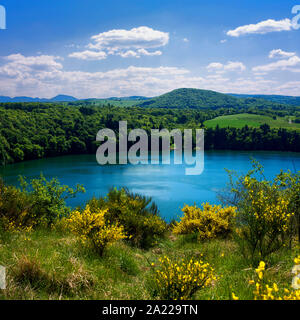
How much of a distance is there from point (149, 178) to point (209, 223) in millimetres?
28076

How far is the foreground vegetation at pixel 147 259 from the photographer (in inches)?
122

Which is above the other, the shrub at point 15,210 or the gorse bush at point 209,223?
the shrub at point 15,210

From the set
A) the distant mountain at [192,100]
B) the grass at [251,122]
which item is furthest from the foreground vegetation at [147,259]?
the distant mountain at [192,100]

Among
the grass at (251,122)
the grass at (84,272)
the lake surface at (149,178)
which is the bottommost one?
the lake surface at (149,178)

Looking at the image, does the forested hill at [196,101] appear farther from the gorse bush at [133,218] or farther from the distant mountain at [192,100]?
the gorse bush at [133,218]

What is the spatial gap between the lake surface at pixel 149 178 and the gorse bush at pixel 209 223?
1324 cm

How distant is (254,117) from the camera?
283 ft

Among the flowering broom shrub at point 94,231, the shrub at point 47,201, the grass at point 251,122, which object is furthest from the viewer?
the grass at point 251,122

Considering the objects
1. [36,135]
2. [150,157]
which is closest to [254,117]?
[150,157]

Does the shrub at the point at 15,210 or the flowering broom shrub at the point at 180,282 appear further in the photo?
the shrub at the point at 15,210

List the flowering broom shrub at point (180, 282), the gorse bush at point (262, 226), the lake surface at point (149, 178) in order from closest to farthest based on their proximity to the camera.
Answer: the flowering broom shrub at point (180, 282)
the gorse bush at point (262, 226)
the lake surface at point (149, 178)

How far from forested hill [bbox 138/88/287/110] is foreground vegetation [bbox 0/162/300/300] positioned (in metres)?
159

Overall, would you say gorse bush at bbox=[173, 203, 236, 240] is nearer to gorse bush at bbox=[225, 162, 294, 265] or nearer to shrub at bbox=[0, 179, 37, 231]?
gorse bush at bbox=[225, 162, 294, 265]

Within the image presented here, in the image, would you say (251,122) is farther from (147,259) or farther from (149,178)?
(147,259)
